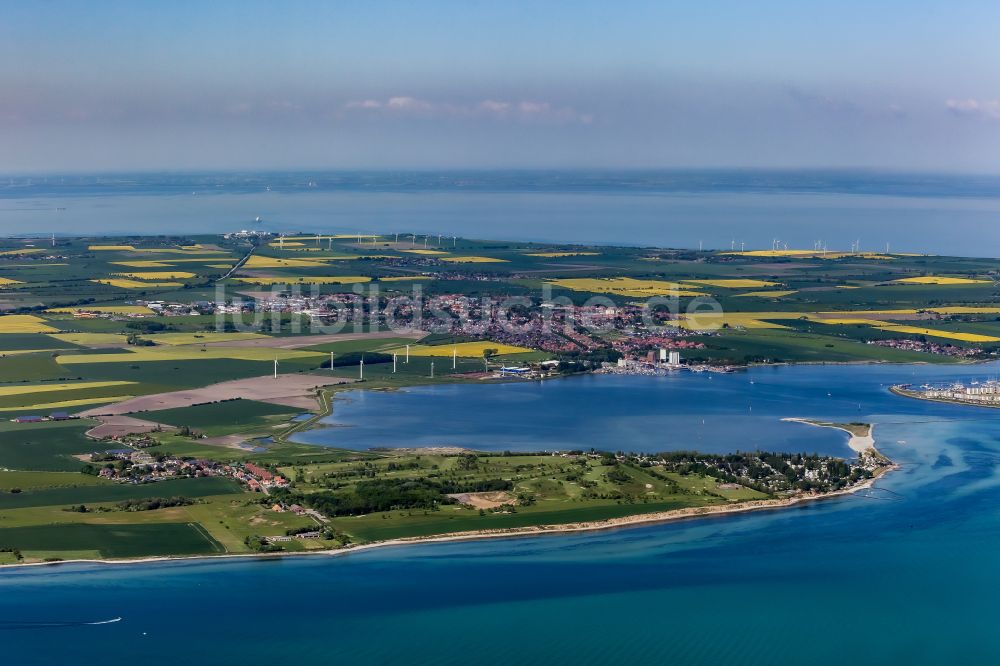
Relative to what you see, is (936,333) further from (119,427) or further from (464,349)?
(119,427)

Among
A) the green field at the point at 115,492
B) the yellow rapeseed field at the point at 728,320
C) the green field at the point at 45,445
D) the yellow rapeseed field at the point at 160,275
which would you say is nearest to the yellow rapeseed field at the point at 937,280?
the yellow rapeseed field at the point at 728,320

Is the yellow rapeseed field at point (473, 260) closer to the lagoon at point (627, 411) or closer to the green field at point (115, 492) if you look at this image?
the lagoon at point (627, 411)

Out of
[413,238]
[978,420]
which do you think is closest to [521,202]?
[413,238]

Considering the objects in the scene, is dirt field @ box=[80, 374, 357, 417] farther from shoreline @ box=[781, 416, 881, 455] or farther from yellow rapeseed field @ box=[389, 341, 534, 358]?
shoreline @ box=[781, 416, 881, 455]

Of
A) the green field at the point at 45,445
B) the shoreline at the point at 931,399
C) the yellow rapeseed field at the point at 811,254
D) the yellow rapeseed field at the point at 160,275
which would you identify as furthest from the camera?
the yellow rapeseed field at the point at 811,254

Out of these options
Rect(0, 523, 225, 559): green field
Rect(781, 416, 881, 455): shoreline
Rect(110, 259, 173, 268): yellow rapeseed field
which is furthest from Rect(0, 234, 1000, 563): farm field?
Rect(781, 416, 881, 455): shoreline

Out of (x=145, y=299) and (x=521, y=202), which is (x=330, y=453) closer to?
(x=145, y=299)
